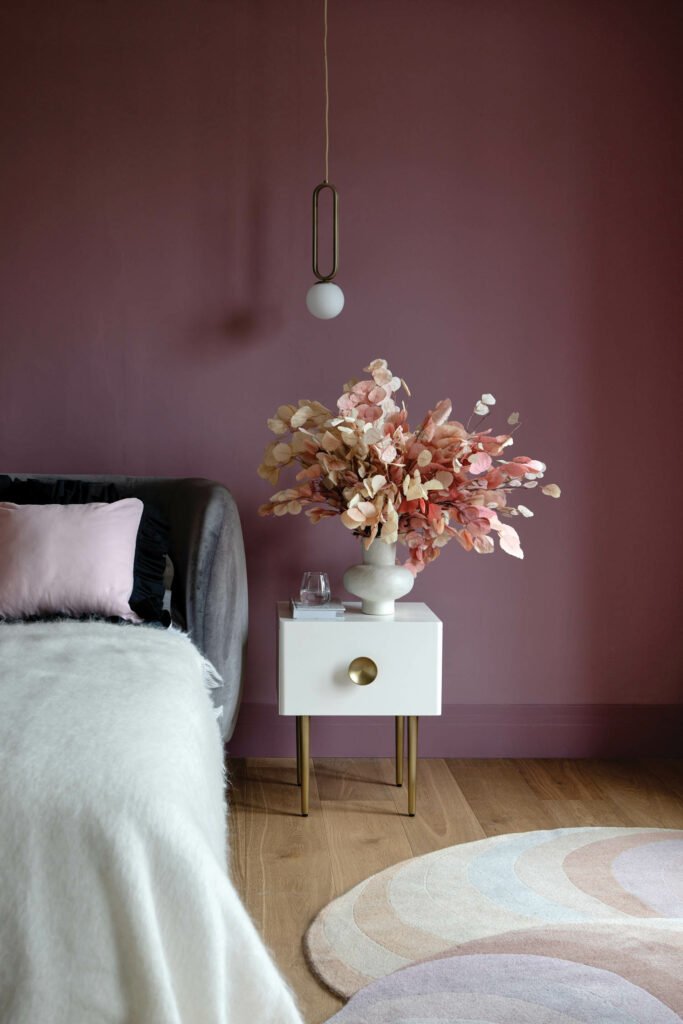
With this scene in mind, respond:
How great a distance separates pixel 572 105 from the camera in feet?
9.60

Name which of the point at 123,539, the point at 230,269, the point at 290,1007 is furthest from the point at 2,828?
the point at 230,269

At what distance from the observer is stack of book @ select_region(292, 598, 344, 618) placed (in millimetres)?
2488

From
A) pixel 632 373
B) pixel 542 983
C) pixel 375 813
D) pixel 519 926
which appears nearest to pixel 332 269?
pixel 632 373

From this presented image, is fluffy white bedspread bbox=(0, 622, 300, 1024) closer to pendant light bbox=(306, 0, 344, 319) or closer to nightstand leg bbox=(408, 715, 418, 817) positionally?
nightstand leg bbox=(408, 715, 418, 817)

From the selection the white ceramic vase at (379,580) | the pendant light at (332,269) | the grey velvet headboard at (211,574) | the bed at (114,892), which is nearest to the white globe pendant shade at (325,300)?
the pendant light at (332,269)

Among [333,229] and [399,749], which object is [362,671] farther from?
[333,229]

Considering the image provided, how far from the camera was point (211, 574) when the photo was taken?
2430 millimetres

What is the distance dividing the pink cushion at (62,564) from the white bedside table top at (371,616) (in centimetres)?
44

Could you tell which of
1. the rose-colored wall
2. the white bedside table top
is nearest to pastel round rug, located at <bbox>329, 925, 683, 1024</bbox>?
the white bedside table top

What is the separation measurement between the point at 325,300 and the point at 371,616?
3.01ft

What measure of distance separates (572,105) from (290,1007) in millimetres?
2612

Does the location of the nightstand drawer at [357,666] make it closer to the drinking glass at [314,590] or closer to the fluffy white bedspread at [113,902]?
the drinking glass at [314,590]

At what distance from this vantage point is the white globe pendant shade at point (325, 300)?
2781mm

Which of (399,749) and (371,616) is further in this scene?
(399,749)
